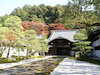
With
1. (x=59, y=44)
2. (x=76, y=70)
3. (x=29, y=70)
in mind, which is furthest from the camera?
(x=59, y=44)

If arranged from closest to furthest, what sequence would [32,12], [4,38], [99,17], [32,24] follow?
[99,17] < [4,38] < [32,24] < [32,12]

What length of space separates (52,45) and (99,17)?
2066cm

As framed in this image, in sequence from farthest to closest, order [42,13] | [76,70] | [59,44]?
1. [42,13]
2. [59,44]
3. [76,70]

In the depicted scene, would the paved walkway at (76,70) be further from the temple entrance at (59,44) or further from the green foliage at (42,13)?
the green foliage at (42,13)

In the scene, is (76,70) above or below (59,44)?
below

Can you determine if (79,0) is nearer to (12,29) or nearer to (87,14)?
(87,14)

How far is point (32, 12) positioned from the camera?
46062 millimetres

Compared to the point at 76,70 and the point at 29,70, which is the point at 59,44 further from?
the point at 29,70


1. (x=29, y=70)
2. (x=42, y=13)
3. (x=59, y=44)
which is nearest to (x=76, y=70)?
(x=29, y=70)

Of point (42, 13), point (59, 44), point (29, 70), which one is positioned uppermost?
point (42, 13)

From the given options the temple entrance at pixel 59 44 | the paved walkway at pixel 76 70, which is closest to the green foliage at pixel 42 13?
the temple entrance at pixel 59 44

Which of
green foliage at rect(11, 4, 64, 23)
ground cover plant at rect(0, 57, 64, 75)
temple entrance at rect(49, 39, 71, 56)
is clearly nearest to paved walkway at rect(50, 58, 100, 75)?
ground cover plant at rect(0, 57, 64, 75)

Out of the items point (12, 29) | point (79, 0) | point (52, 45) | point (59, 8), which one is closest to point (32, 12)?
point (59, 8)

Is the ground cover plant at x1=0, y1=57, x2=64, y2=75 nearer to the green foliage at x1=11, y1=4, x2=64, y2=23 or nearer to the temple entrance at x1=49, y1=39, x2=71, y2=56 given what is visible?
the temple entrance at x1=49, y1=39, x2=71, y2=56
